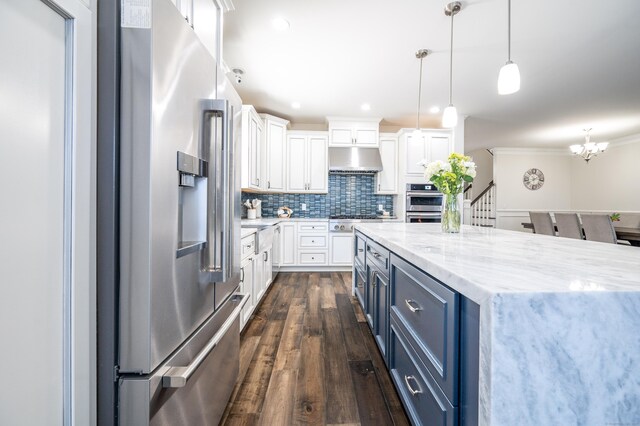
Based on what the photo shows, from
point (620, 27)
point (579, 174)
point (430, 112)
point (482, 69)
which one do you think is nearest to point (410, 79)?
point (482, 69)

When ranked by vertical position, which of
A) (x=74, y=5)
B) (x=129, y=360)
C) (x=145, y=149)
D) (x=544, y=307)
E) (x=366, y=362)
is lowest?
(x=366, y=362)

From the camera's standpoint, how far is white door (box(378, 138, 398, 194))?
15.8 ft

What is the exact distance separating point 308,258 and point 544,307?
403cm

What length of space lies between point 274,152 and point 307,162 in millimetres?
588

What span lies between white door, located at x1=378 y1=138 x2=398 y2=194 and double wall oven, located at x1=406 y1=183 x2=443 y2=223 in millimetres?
329

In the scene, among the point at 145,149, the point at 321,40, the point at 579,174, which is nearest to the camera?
the point at 145,149

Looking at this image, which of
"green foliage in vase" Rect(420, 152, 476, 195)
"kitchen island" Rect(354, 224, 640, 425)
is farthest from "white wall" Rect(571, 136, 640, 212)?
"kitchen island" Rect(354, 224, 640, 425)

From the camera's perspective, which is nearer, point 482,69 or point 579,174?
point 482,69

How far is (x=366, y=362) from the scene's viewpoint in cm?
188

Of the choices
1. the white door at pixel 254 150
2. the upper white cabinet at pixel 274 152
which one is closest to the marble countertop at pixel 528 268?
the white door at pixel 254 150

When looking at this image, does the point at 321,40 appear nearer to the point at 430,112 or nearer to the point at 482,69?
the point at 482,69

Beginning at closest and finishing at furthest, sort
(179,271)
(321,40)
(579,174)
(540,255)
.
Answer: (179,271) → (540,255) → (321,40) → (579,174)

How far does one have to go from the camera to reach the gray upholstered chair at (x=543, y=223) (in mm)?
3836

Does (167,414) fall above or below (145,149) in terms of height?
below
